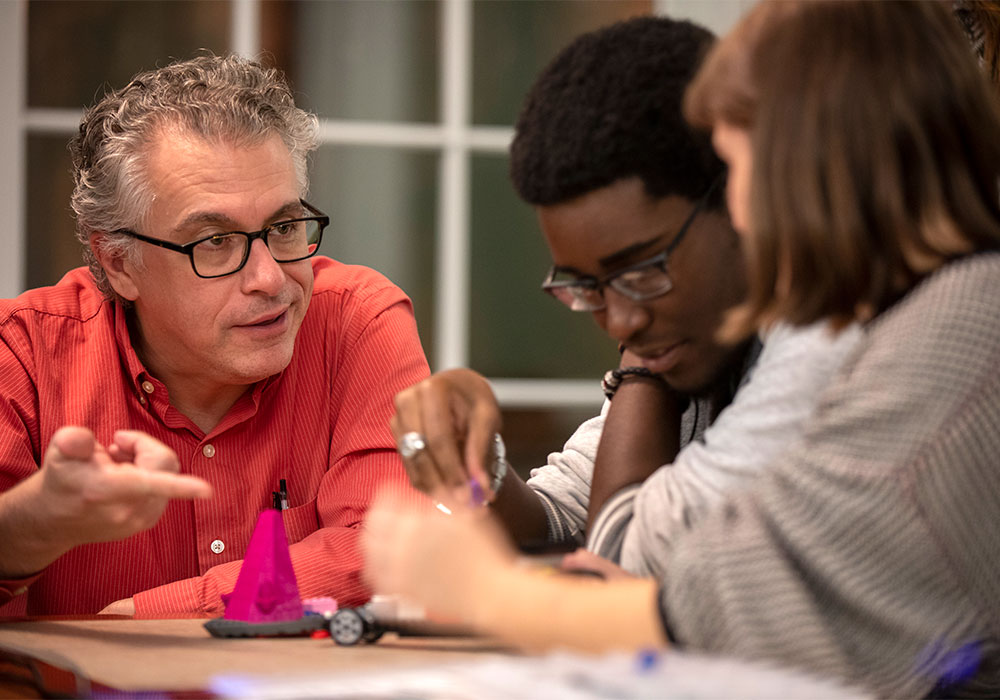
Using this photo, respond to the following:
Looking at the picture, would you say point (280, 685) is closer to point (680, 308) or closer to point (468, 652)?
point (468, 652)

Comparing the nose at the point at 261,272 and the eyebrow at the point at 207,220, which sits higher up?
the eyebrow at the point at 207,220

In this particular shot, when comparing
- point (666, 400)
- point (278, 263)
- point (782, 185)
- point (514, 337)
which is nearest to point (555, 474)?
point (666, 400)

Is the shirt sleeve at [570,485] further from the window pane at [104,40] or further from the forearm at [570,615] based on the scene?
the window pane at [104,40]

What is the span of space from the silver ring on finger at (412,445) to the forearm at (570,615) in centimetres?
38

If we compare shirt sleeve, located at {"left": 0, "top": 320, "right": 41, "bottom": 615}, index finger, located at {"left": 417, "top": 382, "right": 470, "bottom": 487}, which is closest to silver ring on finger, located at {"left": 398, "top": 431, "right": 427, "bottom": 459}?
index finger, located at {"left": 417, "top": 382, "right": 470, "bottom": 487}

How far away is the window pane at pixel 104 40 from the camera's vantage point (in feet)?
9.41

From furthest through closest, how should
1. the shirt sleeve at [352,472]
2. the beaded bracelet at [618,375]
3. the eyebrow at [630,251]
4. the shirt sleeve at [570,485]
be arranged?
the shirt sleeve at [352,472] → the shirt sleeve at [570,485] → the beaded bracelet at [618,375] → the eyebrow at [630,251]

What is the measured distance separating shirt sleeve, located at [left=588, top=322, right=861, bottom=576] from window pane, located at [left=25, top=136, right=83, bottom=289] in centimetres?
220

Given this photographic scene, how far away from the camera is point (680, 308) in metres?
1.17

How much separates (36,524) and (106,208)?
0.72 m

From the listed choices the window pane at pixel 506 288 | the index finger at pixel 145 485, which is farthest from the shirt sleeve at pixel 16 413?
the window pane at pixel 506 288

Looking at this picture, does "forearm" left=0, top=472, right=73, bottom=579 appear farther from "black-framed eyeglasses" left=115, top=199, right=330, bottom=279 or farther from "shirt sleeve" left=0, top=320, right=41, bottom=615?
"black-framed eyeglasses" left=115, top=199, right=330, bottom=279

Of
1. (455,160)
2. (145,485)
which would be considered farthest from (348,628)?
(455,160)

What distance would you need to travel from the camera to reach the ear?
74.5 inches
